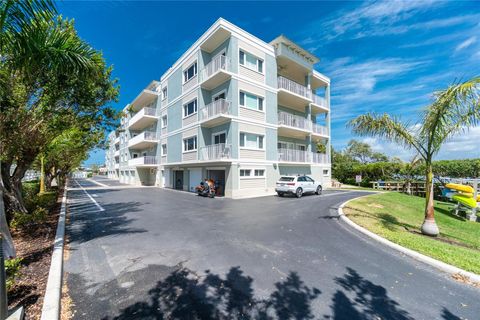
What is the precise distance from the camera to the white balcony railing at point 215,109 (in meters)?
16.3

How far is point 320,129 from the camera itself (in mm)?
24688

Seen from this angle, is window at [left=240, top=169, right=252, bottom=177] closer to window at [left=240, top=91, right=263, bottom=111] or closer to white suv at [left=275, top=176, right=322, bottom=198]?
white suv at [left=275, top=176, right=322, bottom=198]

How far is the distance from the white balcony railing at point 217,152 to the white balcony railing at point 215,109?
249cm

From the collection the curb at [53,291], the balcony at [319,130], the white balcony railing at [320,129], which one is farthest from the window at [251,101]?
the curb at [53,291]

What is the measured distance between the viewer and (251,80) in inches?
699

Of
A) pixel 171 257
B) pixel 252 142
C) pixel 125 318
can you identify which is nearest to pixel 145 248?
pixel 171 257

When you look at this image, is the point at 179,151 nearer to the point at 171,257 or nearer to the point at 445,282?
the point at 171,257

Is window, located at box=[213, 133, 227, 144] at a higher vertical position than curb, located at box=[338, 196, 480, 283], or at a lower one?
higher

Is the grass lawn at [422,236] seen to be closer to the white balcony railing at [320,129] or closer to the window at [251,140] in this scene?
the window at [251,140]

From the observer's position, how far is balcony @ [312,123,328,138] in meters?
23.8

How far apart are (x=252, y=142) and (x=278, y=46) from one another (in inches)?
390

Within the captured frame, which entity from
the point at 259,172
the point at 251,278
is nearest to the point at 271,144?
the point at 259,172

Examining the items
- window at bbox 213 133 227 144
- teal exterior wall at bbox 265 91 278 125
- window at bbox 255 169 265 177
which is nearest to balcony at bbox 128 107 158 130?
window at bbox 213 133 227 144

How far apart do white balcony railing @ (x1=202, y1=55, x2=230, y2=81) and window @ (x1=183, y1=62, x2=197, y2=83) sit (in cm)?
223
